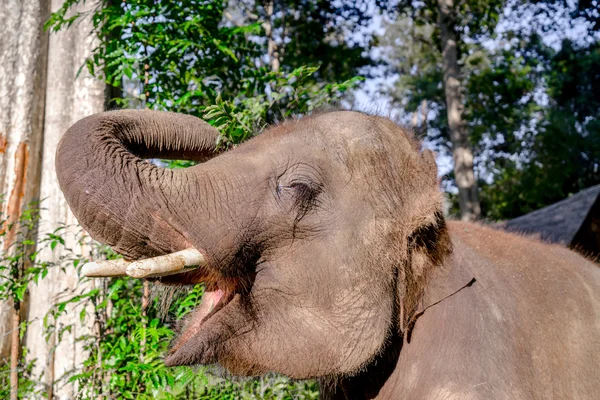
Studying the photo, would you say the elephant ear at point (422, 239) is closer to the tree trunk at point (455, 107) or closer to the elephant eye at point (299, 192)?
the elephant eye at point (299, 192)

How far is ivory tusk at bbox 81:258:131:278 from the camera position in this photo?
6.98ft

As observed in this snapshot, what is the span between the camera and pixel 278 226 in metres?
2.38

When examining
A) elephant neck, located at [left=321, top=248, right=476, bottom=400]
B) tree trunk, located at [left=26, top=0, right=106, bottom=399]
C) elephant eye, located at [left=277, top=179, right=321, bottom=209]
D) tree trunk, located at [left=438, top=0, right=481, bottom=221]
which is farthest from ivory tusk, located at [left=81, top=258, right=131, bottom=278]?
tree trunk, located at [left=438, top=0, right=481, bottom=221]

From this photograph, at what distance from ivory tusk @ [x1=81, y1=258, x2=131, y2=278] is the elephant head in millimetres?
61

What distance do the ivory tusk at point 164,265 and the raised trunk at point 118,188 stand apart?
0.33 feet

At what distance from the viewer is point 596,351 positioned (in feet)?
9.49

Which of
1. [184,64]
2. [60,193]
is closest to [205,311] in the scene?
[184,64]

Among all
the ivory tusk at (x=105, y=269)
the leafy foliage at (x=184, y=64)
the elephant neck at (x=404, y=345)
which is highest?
the leafy foliage at (x=184, y=64)

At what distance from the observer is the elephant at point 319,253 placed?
2.22 meters

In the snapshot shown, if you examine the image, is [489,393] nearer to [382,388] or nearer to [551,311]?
[382,388]

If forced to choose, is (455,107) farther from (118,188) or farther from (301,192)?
(118,188)

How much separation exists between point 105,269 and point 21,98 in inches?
175

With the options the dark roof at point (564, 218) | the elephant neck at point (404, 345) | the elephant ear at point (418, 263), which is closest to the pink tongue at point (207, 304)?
the elephant neck at point (404, 345)

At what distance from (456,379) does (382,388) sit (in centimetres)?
34
